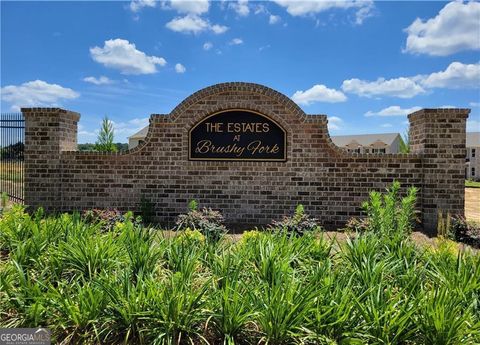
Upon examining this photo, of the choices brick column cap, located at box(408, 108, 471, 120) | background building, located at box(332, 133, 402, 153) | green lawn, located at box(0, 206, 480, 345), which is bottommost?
green lawn, located at box(0, 206, 480, 345)

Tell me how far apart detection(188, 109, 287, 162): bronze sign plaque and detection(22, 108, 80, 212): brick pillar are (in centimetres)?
321

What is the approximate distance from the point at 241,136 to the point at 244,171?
802 mm

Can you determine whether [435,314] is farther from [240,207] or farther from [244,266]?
[240,207]

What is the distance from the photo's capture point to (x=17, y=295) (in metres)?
3.59


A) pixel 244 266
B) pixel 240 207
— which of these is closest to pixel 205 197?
pixel 240 207

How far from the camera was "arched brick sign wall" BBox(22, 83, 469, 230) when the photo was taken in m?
8.84

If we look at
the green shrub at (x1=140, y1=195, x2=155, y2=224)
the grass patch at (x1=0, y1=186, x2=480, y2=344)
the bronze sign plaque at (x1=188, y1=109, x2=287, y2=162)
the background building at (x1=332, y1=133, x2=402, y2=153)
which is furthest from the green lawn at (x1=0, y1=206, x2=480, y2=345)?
the background building at (x1=332, y1=133, x2=402, y2=153)

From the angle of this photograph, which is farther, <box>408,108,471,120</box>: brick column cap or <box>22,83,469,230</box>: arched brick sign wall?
<box>22,83,469,230</box>: arched brick sign wall

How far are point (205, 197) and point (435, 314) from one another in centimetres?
660

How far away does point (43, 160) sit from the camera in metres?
9.33

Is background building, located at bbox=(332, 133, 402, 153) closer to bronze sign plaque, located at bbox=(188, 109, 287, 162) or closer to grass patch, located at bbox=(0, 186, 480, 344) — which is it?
bronze sign plaque, located at bbox=(188, 109, 287, 162)

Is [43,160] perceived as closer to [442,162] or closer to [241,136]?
[241,136]

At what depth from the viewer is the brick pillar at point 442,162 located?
28.7 ft

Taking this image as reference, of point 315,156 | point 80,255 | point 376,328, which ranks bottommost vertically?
point 376,328
